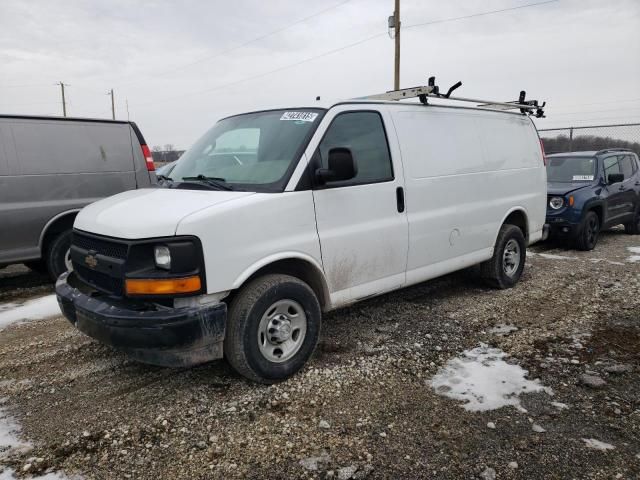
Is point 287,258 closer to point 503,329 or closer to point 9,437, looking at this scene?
point 9,437

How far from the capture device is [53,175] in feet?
19.7

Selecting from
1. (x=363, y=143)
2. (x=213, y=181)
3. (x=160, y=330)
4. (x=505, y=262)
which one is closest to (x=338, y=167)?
(x=363, y=143)

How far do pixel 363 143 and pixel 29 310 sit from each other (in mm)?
4163

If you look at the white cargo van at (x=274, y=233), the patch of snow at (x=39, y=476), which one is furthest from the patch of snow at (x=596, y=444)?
the patch of snow at (x=39, y=476)

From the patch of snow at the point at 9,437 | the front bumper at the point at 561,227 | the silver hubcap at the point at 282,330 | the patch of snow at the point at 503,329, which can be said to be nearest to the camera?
the patch of snow at the point at 9,437

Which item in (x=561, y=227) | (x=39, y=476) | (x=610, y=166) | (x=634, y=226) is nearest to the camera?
(x=39, y=476)

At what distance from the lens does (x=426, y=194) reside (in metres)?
4.66

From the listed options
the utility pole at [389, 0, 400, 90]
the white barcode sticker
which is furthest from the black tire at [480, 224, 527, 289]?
the utility pole at [389, 0, 400, 90]

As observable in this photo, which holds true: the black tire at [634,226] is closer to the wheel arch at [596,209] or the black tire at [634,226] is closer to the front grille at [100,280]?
the wheel arch at [596,209]

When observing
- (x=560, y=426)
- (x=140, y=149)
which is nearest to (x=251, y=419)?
(x=560, y=426)

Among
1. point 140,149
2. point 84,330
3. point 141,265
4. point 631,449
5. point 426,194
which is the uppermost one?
point 140,149

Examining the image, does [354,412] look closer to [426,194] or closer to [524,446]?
[524,446]

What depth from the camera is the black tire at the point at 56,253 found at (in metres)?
6.13

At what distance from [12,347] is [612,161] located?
1007cm
